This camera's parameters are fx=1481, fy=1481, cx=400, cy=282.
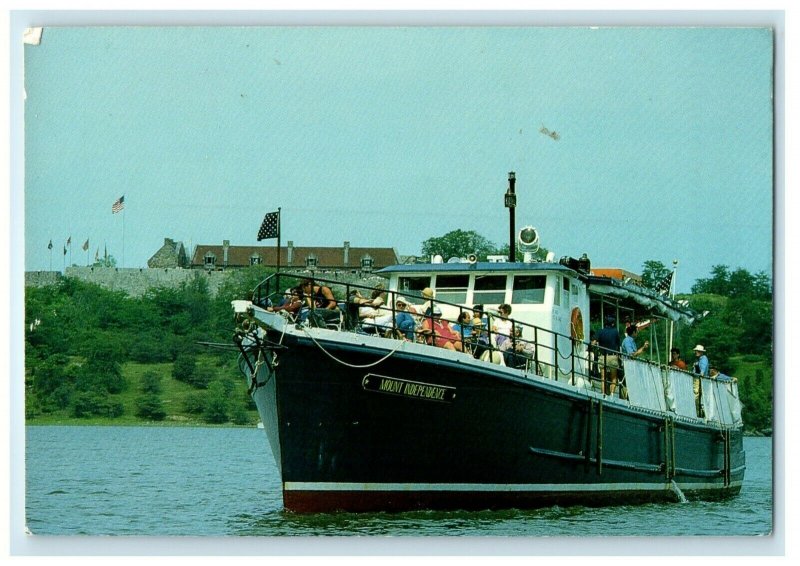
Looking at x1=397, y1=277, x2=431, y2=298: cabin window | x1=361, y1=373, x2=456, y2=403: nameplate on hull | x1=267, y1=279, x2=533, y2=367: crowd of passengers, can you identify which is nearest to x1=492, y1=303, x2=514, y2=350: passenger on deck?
x1=267, y1=279, x2=533, y2=367: crowd of passengers

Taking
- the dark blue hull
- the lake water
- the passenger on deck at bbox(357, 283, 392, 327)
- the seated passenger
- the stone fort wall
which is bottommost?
the lake water

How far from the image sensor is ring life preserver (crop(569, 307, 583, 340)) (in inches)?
877

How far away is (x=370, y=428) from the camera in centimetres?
1794

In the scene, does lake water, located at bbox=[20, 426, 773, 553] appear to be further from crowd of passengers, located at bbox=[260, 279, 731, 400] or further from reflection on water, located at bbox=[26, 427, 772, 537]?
crowd of passengers, located at bbox=[260, 279, 731, 400]

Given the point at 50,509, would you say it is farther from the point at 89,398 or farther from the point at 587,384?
Answer: the point at 89,398

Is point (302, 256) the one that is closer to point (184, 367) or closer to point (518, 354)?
point (184, 367)

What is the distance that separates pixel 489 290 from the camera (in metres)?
21.4

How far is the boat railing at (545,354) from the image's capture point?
59.7ft

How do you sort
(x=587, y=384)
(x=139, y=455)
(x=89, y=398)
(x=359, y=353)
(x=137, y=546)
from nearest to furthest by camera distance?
(x=137, y=546) < (x=359, y=353) < (x=587, y=384) < (x=139, y=455) < (x=89, y=398)

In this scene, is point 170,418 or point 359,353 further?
point 170,418

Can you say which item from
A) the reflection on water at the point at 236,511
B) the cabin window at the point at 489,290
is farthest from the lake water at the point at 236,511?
the cabin window at the point at 489,290

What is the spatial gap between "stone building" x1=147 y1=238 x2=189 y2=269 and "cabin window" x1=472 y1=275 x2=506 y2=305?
91.8 ft
